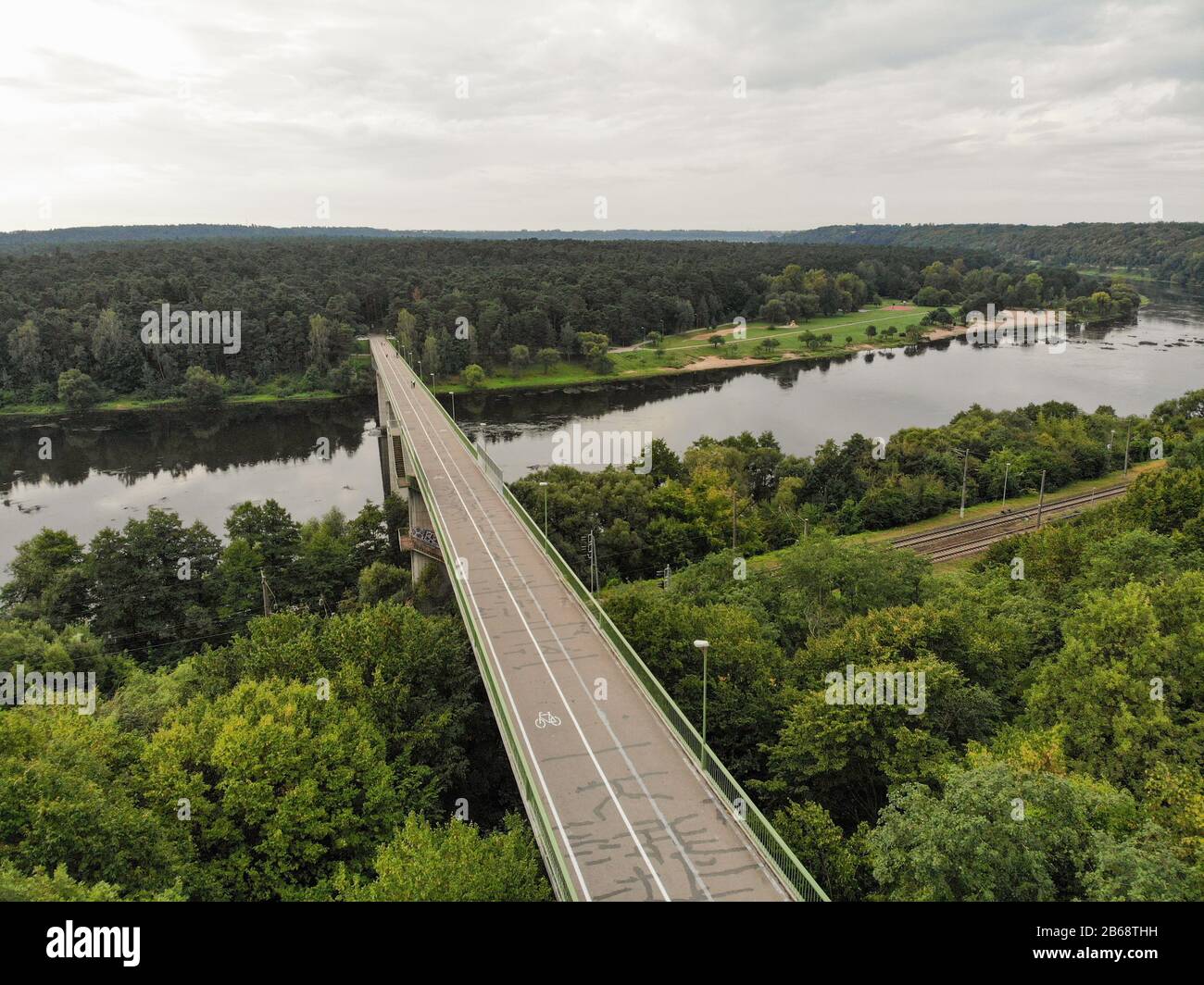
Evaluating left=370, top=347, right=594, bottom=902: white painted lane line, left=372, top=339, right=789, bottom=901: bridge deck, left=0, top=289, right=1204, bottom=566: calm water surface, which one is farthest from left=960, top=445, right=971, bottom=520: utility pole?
left=370, top=347, right=594, bottom=902: white painted lane line

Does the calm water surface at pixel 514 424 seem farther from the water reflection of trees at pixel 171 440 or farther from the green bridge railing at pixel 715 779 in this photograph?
the green bridge railing at pixel 715 779

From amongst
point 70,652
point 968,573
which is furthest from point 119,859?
point 968,573

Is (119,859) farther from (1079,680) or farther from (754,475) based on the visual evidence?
(754,475)

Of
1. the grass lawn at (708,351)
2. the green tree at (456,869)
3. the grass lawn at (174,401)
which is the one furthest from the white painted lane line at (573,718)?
the grass lawn at (708,351)

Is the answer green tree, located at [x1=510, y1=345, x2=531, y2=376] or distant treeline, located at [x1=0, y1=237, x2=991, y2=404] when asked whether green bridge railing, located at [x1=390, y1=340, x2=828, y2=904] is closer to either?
green tree, located at [x1=510, y1=345, x2=531, y2=376]

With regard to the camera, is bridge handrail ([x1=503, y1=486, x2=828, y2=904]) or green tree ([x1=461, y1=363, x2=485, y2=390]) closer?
bridge handrail ([x1=503, y1=486, x2=828, y2=904])

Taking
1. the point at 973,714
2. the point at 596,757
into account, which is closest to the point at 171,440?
the point at 596,757
